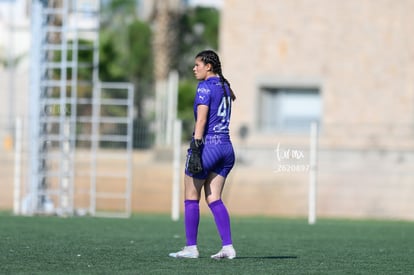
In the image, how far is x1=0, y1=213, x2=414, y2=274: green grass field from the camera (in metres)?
11.5

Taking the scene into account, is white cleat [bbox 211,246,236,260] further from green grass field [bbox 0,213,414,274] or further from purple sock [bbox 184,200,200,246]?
purple sock [bbox 184,200,200,246]

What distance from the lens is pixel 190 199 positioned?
12.5 m

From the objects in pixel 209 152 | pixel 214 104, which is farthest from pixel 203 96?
pixel 209 152

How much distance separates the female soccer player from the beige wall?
750 inches

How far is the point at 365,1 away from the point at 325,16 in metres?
1.16

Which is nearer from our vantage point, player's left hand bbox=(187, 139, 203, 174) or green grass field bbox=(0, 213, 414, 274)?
green grass field bbox=(0, 213, 414, 274)

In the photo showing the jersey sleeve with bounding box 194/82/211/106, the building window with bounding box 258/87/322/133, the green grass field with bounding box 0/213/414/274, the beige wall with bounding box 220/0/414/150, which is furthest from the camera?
the building window with bounding box 258/87/322/133

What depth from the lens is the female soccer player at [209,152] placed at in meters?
12.3

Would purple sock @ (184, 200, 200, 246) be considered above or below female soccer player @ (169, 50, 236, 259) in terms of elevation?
below

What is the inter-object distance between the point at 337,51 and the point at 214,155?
20540 mm

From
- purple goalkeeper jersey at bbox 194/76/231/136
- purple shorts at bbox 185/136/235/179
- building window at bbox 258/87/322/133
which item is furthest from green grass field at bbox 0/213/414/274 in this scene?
building window at bbox 258/87/322/133

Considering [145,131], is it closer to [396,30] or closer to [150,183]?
[150,183]

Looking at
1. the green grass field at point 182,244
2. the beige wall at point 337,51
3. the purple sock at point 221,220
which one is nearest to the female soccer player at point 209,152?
the purple sock at point 221,220

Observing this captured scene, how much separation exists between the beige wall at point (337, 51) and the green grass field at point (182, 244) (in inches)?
467
